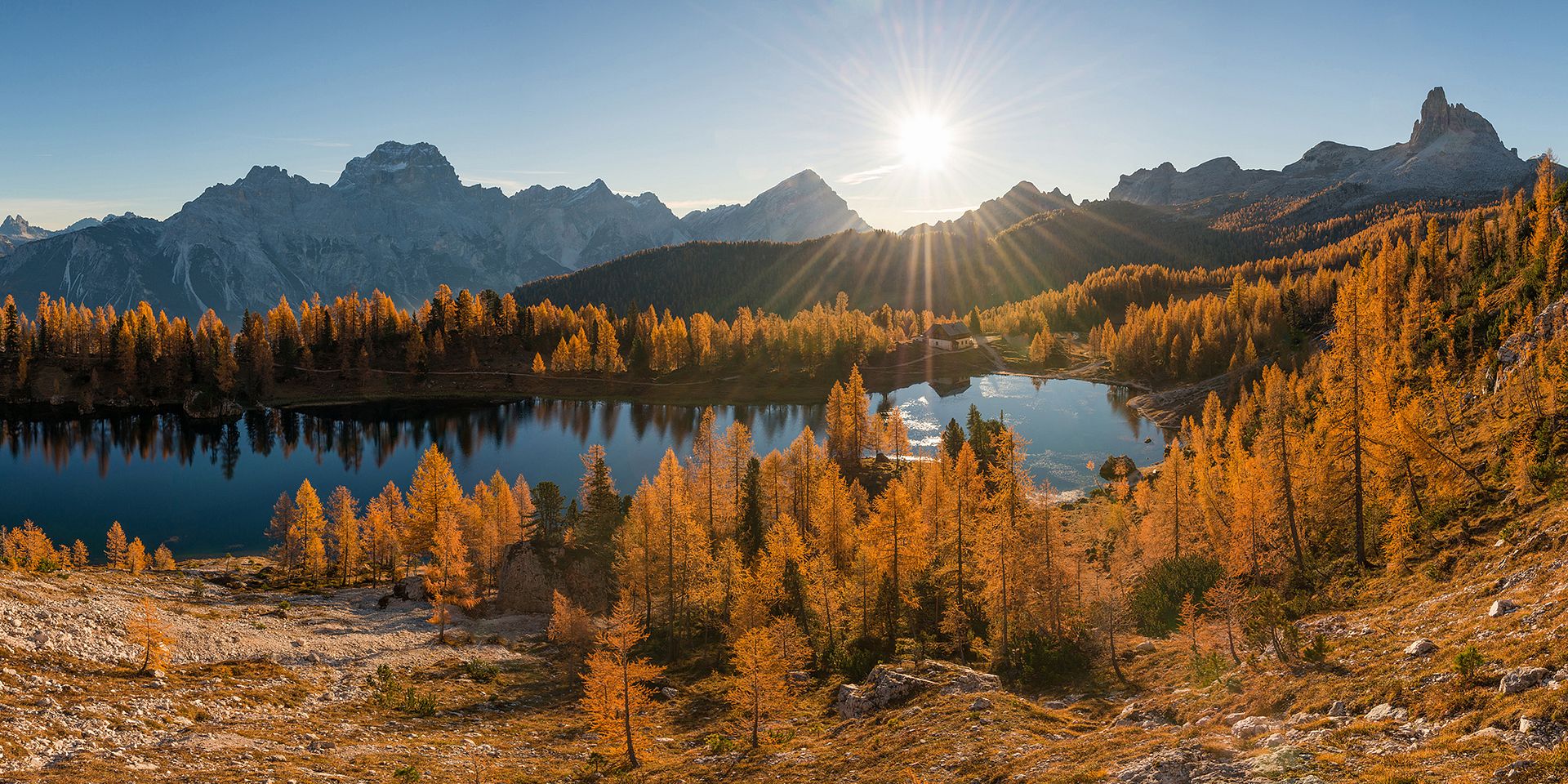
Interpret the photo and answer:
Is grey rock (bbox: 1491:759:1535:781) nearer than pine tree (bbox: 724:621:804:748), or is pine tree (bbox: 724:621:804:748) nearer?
grey rock (bbox: 1491:759:1535:781)

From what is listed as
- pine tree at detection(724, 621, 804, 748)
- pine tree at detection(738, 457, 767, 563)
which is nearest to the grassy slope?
pine tree at detection(724, 621, 804, 748)

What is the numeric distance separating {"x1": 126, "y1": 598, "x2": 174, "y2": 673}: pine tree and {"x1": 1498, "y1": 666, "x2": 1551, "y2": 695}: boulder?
54484 mm

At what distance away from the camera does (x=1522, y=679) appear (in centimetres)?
1620

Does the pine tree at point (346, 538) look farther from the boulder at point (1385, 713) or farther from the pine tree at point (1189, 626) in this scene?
the boulder at point (1385, 713)

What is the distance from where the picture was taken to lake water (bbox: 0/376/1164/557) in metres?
101

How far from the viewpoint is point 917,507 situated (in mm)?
51938

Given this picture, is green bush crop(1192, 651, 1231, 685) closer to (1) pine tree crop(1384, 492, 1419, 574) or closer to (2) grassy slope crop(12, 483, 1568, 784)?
(2) grassy slope crop(12, 483, 1568, 784)

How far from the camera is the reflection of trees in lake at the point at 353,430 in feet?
433

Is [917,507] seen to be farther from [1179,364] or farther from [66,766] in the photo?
[1179,364]

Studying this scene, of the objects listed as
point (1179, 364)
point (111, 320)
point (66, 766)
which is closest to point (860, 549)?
point (66, 766)

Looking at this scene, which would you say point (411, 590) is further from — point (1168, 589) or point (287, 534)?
point (1168, 589)

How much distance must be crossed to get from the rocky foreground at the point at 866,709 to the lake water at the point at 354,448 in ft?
198

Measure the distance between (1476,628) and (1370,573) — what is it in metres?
17.0

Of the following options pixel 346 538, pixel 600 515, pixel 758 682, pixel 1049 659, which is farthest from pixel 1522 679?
pixel 346 538
